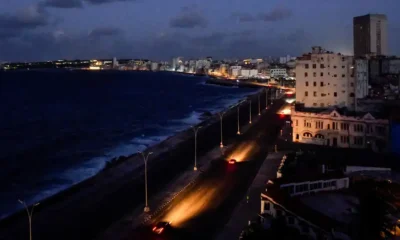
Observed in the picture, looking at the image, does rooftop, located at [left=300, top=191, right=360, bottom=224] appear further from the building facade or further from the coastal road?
the building facade

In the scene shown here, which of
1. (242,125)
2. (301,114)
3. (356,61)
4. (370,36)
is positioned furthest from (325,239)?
(370,36)

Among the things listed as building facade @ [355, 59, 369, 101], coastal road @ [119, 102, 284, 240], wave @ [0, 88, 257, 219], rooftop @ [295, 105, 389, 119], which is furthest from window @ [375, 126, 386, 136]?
wave @ [0, 88, 257, 219]

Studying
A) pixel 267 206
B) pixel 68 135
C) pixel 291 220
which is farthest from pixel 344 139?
pixel 68 135

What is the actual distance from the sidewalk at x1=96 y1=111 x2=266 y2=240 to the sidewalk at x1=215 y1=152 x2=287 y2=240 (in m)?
4.93

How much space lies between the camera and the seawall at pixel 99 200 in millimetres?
27969

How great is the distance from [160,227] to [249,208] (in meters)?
6.41

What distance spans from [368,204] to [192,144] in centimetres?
3659

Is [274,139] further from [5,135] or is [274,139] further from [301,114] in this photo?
[5,135]

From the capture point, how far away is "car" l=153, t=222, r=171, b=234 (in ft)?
83.7

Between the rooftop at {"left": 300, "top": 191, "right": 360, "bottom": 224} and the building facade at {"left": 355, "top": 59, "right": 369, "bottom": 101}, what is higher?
the building facade at {"left": 355, "top": 59, "right": 369, "bottom": 101}

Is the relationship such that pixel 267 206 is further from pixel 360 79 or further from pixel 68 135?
pixel 68 135

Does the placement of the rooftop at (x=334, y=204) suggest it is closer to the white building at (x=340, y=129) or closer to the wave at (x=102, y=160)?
the white building at (x=340, y=129)

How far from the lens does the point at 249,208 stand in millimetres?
29062

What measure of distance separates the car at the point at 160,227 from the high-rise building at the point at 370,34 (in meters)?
162
